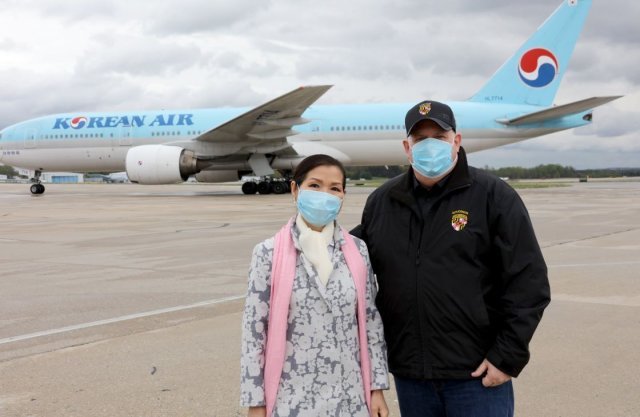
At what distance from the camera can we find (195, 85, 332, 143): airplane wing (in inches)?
901

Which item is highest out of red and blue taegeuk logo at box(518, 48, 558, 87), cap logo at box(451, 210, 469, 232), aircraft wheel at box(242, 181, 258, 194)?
red and blue taegeuk logo at box(518, 48, 558, 87)

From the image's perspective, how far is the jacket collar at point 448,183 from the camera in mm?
2318

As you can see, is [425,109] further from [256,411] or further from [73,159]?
[73,159]

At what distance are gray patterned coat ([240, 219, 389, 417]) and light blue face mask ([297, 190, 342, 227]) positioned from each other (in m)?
0.12

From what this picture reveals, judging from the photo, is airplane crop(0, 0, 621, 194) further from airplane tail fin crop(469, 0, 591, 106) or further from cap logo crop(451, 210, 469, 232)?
cap logo crop(451, 210, 469, 232)

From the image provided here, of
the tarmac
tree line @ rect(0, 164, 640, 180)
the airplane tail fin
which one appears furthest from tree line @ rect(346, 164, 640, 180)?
the tarmac

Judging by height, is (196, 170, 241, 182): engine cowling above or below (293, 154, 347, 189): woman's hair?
below

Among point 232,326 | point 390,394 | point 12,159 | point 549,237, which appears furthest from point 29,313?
point 12,159

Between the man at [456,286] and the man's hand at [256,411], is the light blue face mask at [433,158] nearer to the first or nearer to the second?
the man at [456,286]

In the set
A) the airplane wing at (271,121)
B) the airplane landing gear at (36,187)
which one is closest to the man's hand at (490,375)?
the airplane wing at (271,121)

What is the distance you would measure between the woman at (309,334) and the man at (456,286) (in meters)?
0.13

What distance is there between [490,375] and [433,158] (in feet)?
2.59

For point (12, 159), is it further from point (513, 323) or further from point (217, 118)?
point (513, 323)

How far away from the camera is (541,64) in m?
27.4
